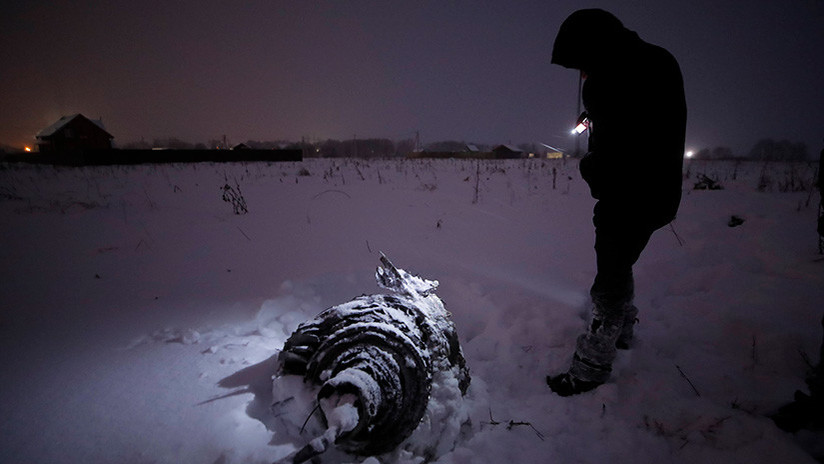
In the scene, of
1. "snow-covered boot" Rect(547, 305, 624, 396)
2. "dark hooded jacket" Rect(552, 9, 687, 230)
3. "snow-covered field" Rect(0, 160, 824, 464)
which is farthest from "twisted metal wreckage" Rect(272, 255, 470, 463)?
"dark hooded jacket" Rect(552, 9, 687, 230)

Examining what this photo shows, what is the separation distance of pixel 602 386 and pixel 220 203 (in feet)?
20.2

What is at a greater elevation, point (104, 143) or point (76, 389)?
point (104, 143)

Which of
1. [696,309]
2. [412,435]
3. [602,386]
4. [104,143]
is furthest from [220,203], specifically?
[104,143]

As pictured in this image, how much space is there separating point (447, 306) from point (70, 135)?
4543 cm

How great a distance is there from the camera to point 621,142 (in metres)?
1.70

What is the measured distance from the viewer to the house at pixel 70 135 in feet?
106

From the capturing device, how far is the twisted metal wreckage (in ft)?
4.18

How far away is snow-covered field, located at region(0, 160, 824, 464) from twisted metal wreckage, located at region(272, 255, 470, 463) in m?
0.16

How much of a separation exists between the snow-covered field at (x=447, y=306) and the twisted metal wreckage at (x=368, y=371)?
16 centimetres

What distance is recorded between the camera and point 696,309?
2660 millimetres

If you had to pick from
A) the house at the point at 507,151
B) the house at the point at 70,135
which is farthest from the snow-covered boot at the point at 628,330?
the house at the point at 507,151

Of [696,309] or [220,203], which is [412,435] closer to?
[696,309]

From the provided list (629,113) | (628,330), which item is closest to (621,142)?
(629,113)

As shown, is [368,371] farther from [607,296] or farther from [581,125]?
[581,125]
